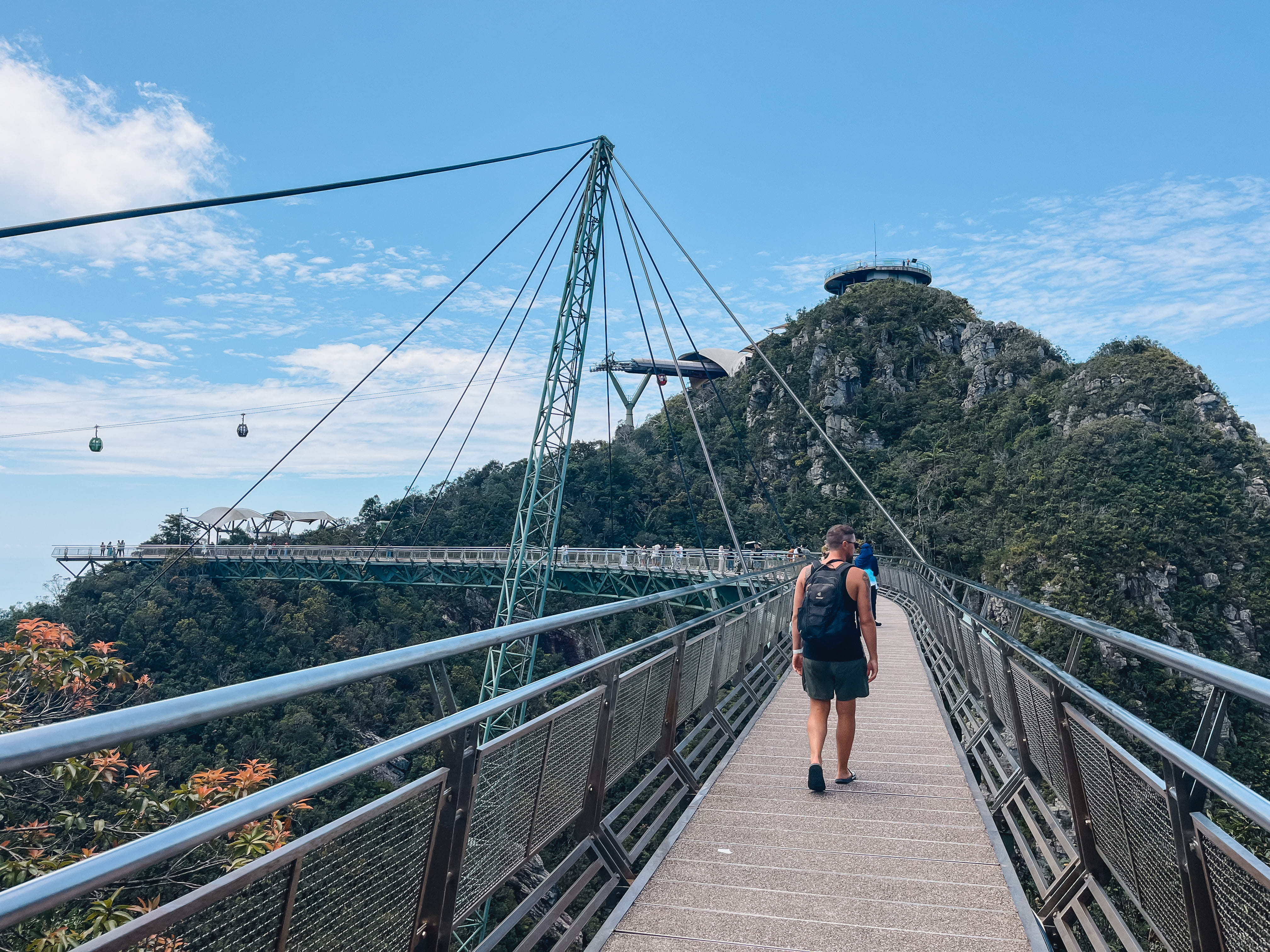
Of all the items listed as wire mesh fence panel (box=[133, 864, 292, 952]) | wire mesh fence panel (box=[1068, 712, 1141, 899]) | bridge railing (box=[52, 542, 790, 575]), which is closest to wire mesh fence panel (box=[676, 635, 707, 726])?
wire mesh fence panel (box=[1068, 712, 1141, 899])

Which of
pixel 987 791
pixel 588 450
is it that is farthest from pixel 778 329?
pixel 987 791

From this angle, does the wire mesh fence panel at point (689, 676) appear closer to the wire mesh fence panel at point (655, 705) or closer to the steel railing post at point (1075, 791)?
the wire mesh fence panel at point (655, 705)

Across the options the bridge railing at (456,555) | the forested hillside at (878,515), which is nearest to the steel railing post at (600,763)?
the forested hillside at (878,515)

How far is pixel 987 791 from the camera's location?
17.8ft

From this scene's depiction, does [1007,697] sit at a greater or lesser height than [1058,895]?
greater

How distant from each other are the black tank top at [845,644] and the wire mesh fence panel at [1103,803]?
1.62m

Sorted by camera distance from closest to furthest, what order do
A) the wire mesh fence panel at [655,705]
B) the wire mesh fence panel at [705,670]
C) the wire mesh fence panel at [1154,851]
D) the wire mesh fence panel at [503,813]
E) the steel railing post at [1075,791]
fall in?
the wire mesh fence panel at [1154,851] < the wire mesh fence panel at [503,813] < the steel railing post at [1075,791] < the wire mesh fence panel at [655,705] < the wire mesh fence panel at [705,670]

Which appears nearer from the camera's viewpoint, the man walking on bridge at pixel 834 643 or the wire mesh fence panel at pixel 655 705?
the wire mesh fence panel at pixel 655 705

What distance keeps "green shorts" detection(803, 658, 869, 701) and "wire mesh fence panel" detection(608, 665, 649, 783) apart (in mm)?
1117

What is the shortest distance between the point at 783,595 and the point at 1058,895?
26.7 feet

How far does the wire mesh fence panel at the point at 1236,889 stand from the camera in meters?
1.79

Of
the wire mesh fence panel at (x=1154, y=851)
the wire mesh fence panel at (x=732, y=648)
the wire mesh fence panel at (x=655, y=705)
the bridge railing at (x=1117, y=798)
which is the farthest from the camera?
the wire mesh fence panel at (x=732, y=648)

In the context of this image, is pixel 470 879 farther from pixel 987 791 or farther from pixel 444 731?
pixel 987 791

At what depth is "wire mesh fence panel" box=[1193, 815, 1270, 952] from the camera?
1.79 meters
